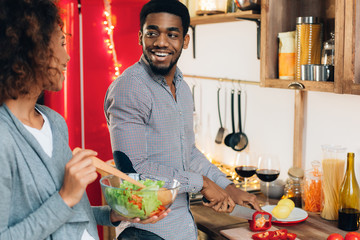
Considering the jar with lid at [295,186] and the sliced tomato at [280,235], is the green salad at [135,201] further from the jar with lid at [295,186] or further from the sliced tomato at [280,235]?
the jar with lid at [295,186]

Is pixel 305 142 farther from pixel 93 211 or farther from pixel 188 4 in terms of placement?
pixel 93 211

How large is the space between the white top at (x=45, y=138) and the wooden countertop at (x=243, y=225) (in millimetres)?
729

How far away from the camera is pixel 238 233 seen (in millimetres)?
1632

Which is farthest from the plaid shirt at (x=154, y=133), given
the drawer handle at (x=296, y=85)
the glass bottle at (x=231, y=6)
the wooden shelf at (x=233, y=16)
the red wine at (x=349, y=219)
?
the glass bottle at (x=231, y=6)

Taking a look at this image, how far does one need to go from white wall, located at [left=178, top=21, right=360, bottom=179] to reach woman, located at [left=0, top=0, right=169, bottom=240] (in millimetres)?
1368

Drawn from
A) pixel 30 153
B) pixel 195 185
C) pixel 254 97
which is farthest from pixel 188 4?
pixel 30 153

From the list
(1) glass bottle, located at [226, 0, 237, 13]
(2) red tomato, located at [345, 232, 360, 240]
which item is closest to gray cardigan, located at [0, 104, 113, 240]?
(2) red tomato, located at [345, 232, 360, 240]

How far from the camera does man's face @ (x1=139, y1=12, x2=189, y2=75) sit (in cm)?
167

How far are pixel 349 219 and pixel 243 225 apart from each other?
400mm

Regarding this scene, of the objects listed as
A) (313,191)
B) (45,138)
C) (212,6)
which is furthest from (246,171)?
(45,138)

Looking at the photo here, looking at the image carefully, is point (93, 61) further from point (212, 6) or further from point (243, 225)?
point (243, 225)

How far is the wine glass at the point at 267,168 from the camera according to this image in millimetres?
2021

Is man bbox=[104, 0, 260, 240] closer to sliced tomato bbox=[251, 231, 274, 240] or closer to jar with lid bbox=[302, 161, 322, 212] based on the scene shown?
sliced tomato bbox=[251, 231, 274, 240]

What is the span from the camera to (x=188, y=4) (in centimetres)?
270
